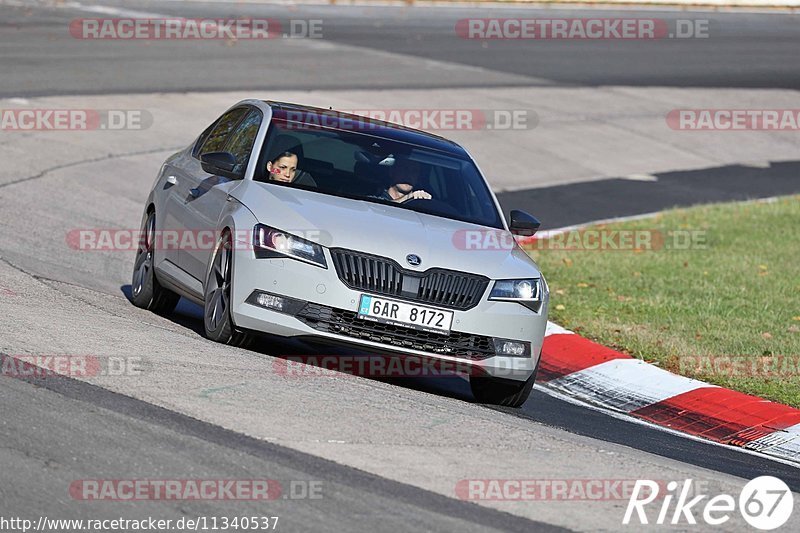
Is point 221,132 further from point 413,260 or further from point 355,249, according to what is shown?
point 413,260

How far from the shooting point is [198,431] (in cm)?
650

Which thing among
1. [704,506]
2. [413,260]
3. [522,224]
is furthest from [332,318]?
[704,506]

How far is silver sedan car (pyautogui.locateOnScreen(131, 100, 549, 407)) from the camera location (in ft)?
27.7

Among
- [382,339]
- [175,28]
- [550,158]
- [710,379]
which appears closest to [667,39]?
[175,28]

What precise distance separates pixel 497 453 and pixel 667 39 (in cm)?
3100

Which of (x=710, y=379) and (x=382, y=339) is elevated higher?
(x=382, y=339)

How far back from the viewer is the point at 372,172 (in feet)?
31.7

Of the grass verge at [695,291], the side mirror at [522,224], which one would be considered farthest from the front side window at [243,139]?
the grass verge at [695,291]

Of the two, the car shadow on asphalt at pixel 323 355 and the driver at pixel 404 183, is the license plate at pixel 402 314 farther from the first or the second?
the driver at pixel 404 183

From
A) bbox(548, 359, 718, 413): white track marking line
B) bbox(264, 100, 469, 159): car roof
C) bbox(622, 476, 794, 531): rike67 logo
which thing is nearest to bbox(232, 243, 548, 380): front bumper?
bbox(548, 359, 718, 413): white track marking line

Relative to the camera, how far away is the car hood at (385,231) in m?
8.51

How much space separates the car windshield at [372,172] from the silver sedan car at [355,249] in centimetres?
1

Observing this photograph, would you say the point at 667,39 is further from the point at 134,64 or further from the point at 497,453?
the point at 497,453

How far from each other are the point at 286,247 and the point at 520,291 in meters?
1.46
